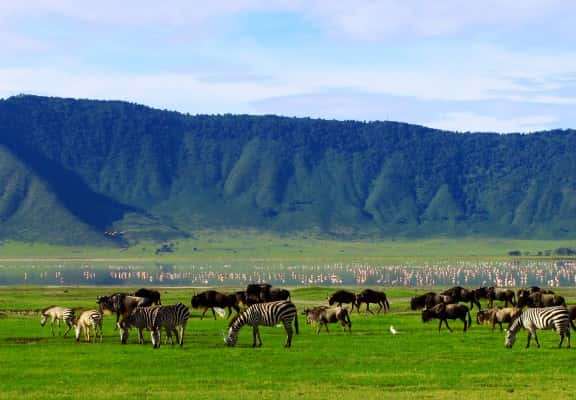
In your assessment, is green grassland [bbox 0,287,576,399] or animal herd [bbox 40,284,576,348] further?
animal herd [bbox 40,284,576,348]

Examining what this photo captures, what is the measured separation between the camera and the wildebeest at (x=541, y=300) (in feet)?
169

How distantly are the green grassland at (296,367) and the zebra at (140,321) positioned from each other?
48cm

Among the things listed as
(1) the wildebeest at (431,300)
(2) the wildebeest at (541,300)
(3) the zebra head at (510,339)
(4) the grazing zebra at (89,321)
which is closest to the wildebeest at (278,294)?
(1) the wildebeest at (431,300)

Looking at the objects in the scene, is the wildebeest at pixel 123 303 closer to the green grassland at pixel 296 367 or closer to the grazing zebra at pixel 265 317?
the green grassland at pixel 296 367

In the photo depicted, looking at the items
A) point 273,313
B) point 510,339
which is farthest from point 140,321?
point 510,339

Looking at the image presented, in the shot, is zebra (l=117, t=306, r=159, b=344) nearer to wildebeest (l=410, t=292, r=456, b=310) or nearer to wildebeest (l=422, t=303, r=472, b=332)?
wildebeest (l=422, t=303, r=472, b=332)

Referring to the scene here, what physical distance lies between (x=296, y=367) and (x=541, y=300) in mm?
22617

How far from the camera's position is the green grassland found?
2759 cm

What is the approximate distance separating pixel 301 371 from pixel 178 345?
927cm

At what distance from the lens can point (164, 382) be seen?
96.8 feet

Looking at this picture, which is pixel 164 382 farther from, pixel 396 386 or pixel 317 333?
pixel 317 333

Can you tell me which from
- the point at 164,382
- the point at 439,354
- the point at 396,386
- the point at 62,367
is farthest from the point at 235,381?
the point at 439,354

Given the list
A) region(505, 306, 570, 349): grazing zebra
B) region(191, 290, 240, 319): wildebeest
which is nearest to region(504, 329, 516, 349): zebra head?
region(505, 306, 570, 349): grazing zebra

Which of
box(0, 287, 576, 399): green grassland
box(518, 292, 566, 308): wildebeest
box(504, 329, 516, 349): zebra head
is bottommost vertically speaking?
box(0, 287, 576, 399): green grassland
